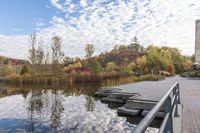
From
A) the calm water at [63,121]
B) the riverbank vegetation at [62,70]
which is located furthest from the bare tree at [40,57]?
the calm water at [63,121]

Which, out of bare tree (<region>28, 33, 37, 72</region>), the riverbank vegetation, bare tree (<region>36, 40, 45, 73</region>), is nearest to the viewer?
the riverbank vegetation

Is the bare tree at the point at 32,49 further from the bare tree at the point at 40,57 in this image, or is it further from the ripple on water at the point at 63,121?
the ripple on water at the point at 63,121

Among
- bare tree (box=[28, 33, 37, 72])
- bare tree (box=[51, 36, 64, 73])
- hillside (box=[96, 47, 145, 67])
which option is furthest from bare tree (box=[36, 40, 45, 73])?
hillside (box=[96, 47, 145, 67])

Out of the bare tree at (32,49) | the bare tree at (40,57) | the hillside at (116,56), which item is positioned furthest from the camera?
the hillside at (116,56)

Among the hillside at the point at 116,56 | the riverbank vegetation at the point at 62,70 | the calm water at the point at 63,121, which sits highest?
the hillside at the point at 116,56

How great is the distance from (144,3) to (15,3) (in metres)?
9.74

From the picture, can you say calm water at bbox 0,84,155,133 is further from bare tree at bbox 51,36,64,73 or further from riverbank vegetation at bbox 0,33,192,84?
bare tree at bbox 51,36,64,73

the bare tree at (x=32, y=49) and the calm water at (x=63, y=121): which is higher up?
the bare tree at (x=32, y=49)

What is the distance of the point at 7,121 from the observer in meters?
8.05

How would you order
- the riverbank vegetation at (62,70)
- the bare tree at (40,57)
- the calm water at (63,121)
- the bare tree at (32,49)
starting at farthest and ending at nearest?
the bare tree at (40,57)
the bare tree at (32,49)
the riverbank vegetation at (62,70)
the calm water at (63,121)

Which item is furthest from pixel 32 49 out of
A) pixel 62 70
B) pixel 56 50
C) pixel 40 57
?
pixel 62 70

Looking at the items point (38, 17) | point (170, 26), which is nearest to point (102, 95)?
point (38, 17)

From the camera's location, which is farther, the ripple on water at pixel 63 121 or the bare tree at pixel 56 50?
the bare tree at pixel 56 50

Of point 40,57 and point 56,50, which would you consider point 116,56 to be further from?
point 56,50
